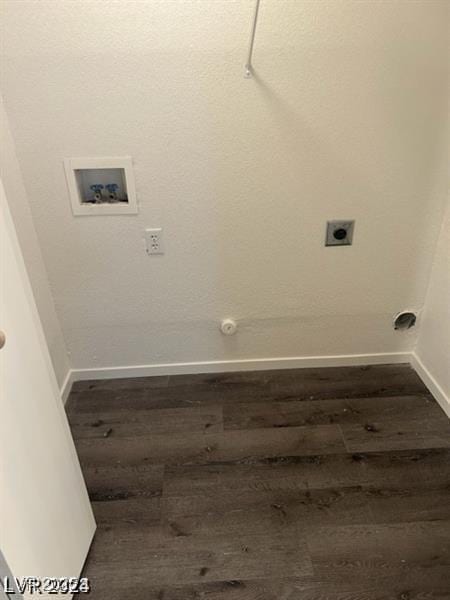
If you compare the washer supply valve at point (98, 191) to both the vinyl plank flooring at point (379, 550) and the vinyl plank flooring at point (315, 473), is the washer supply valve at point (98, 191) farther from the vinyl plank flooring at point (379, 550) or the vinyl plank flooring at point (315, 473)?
the vinyl plank flooring at point (379, 550)

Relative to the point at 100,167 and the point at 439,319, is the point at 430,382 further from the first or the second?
the point at 100,167

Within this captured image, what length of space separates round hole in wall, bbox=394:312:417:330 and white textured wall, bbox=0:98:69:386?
164 cm

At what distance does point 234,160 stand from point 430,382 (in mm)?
1374

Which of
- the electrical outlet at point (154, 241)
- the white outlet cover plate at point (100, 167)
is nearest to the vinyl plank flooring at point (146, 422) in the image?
the electrical outlet at point (154, 241)

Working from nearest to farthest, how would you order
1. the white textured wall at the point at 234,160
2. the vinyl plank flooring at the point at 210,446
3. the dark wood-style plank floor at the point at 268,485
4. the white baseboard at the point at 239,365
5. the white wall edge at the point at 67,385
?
1. the dark wood-style plank floor at the point at 268,485
2. the white textured wall at the point at 234,160
3. the vinyl plank flooring at the point at 210,446
4. the white wall edge at the point at 67,385
5. the white baseboard at the point at 239,365

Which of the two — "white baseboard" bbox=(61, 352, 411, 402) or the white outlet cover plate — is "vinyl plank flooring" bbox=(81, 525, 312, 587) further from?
the white outlet cover plate

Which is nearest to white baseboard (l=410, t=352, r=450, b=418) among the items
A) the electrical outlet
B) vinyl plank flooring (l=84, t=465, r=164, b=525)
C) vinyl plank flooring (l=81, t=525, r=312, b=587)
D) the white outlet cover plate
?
vinyl plank flooring (l=81, t=525, r=312, b=587)

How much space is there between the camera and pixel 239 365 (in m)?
2.03

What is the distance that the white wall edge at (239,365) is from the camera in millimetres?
2002

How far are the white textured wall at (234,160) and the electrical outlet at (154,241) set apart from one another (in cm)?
3

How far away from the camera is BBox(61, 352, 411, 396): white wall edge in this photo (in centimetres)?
200

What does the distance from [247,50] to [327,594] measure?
5.81 feet

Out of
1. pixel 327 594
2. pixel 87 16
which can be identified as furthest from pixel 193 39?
pixel 327 594

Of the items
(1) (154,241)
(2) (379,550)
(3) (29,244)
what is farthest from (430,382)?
(3) (29,244)
